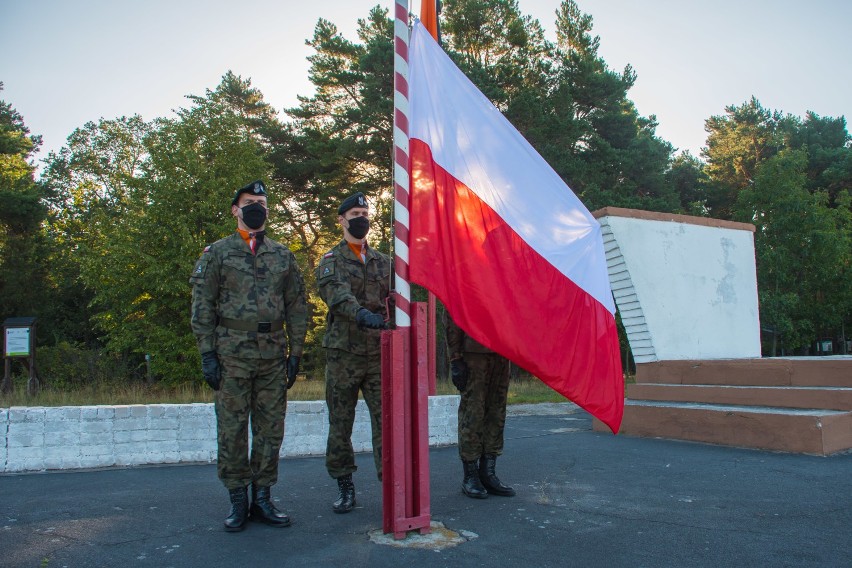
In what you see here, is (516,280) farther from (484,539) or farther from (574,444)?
(574,444)

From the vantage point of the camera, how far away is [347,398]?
477 cm

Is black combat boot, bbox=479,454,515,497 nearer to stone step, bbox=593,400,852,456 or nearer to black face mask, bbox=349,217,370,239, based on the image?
black face mask, bbox=349,217,370,239

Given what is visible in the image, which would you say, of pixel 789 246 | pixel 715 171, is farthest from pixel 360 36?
pixel 715 171

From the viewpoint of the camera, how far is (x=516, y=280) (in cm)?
431

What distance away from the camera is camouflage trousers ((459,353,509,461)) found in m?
5.01

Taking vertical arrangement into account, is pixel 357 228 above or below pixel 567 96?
below

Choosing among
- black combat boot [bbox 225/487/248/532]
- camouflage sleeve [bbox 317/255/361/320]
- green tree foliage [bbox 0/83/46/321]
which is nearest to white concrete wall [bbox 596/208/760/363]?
camouflage sleeve [bbox 317/255/361/320]

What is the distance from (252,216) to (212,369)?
1041 millimetres

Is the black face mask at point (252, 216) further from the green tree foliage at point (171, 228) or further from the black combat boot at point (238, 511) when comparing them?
the green tree foliage at point (171, 228)

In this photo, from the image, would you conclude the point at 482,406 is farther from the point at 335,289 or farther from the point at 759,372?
the point at 759,372

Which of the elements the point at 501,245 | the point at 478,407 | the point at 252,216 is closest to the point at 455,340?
the point at 478,407

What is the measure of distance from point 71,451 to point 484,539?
4911 mm

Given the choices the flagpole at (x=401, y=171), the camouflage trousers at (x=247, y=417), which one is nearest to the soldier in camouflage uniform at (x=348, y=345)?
the camouflage trousers at (x=247, y=417)

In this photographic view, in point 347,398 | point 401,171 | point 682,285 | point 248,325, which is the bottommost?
point 347,398
